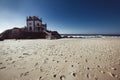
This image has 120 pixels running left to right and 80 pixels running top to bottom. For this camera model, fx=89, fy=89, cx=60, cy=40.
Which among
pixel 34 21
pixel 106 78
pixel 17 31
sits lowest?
pixel 106 78

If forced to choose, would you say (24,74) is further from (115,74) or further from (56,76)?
(115,74)

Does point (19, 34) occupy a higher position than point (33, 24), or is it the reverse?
point (33, 24)

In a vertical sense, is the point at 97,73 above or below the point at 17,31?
below

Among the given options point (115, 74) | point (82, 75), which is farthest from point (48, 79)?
point (115, 74)

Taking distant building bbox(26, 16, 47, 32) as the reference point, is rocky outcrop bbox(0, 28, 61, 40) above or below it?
below

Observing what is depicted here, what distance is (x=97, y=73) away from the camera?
354cm

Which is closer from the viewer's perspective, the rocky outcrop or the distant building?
the rocky outcrop

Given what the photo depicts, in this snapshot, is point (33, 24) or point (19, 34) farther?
point (33, 24)

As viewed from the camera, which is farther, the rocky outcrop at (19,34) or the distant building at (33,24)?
the distant building at (33,24)

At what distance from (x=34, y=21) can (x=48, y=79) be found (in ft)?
137

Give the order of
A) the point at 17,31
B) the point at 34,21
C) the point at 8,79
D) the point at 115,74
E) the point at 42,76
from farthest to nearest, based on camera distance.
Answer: the point at 34,21 → the point at 17,31 → the point at 115,74 → the point at 42,76 → the point at 8,79

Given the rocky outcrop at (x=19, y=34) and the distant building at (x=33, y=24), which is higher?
the distant building at (x=33, y=24)

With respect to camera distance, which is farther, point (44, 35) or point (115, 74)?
point (44, 35)

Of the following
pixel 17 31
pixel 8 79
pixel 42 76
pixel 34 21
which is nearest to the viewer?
pixel 8 79
